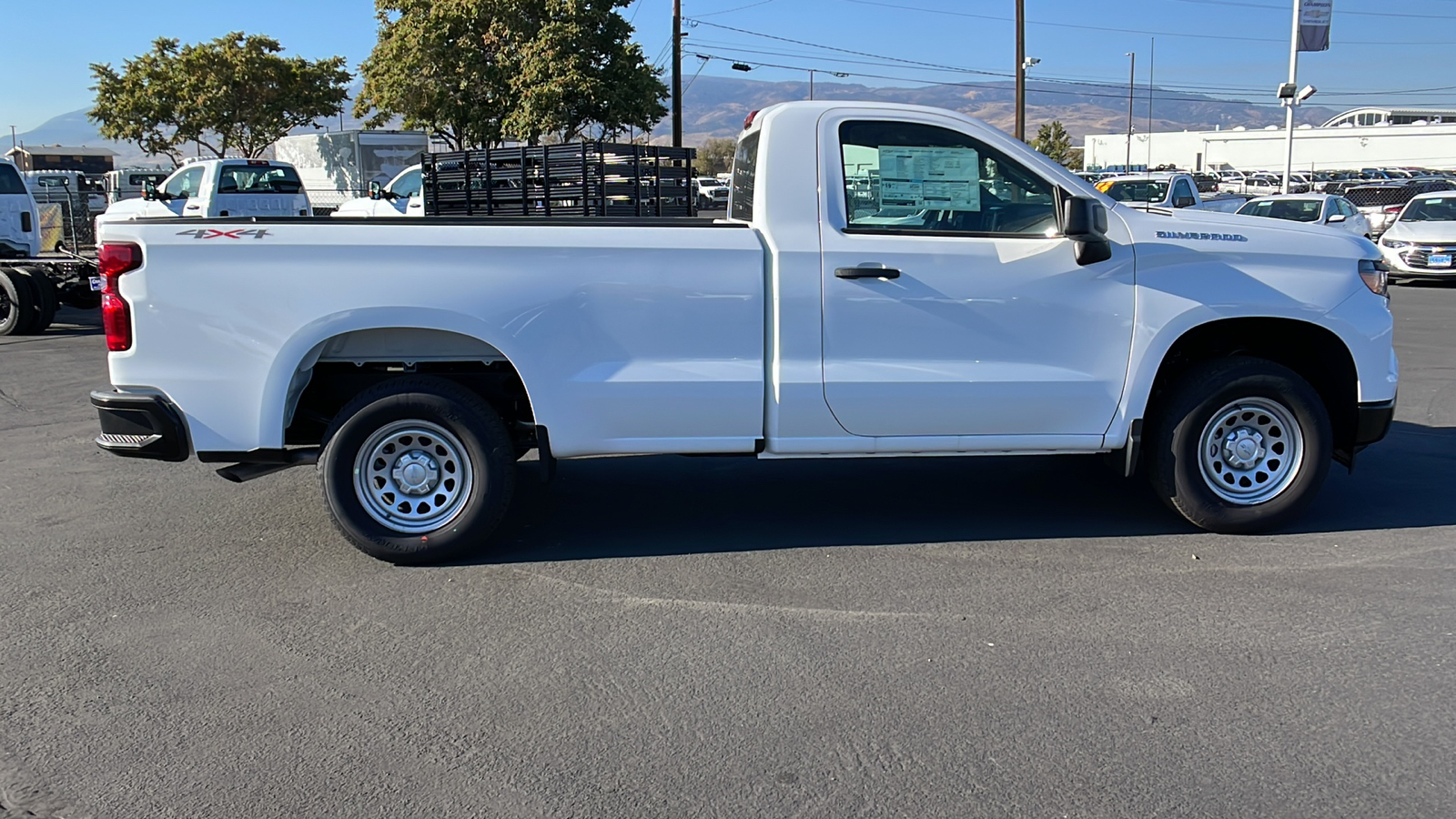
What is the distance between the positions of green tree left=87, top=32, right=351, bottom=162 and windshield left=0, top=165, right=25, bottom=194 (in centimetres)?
3236

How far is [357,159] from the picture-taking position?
3431 cm

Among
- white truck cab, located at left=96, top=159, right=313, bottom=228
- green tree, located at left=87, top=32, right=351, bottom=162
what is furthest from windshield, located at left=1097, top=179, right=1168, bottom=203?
green tree, located at left=87, top=32, right=351, bottom=162

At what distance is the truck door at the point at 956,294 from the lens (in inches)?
208

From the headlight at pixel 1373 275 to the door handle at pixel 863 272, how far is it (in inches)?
91.8

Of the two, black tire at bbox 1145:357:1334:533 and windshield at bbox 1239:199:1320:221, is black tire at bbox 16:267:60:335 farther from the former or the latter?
windshield at bbox 1239:199:1320:221

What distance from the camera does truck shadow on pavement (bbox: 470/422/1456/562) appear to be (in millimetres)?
5762

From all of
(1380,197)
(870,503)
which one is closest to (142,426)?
(870,503)

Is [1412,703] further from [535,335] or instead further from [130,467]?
[130,467]

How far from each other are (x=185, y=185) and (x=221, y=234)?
21.4m

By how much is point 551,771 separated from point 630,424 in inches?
82.7

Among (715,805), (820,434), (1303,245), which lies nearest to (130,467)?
(820,434)

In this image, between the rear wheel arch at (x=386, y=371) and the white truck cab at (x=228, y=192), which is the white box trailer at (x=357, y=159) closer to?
the white truck cab at (x=228, y=192)

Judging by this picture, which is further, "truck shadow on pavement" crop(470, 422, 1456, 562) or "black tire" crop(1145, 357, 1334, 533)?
"truck shadow on pavement" crop(470, 422, 1456, 562)

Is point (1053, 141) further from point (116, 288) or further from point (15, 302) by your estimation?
point (116, 288)
